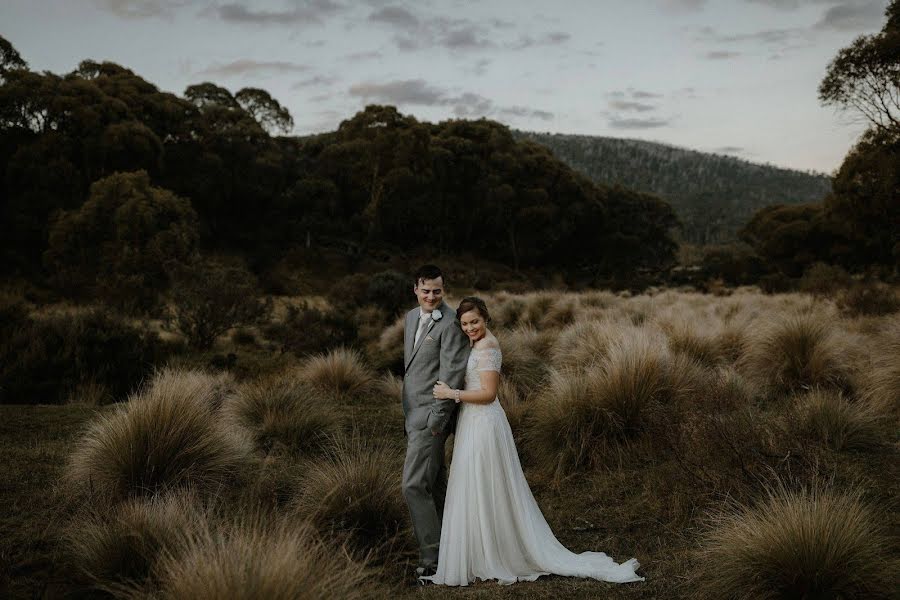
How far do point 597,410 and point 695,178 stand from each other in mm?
126532

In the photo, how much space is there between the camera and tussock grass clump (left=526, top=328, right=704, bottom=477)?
20.7 feet

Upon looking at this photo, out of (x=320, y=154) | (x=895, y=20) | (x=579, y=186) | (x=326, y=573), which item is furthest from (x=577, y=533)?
(x=579, y=186)

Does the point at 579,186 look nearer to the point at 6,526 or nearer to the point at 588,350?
the point at 588,350

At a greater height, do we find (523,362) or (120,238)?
(120,238)

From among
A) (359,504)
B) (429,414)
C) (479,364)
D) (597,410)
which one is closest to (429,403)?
(429,414)

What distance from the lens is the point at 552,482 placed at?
611cm

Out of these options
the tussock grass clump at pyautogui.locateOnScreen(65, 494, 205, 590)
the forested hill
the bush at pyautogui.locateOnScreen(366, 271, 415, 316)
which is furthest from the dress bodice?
the forested hill

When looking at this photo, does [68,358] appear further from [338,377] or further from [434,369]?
[434,369]

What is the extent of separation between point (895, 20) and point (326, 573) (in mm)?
19629

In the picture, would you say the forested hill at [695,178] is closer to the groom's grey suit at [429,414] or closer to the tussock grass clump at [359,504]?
the tussock grass clump at [359,504]

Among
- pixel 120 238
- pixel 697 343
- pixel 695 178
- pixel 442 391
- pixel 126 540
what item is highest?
pixel 695 178

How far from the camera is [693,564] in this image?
4.39 meters

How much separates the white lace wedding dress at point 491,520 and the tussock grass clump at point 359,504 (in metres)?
0.55

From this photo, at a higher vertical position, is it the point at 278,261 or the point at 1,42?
the point at 1,42
